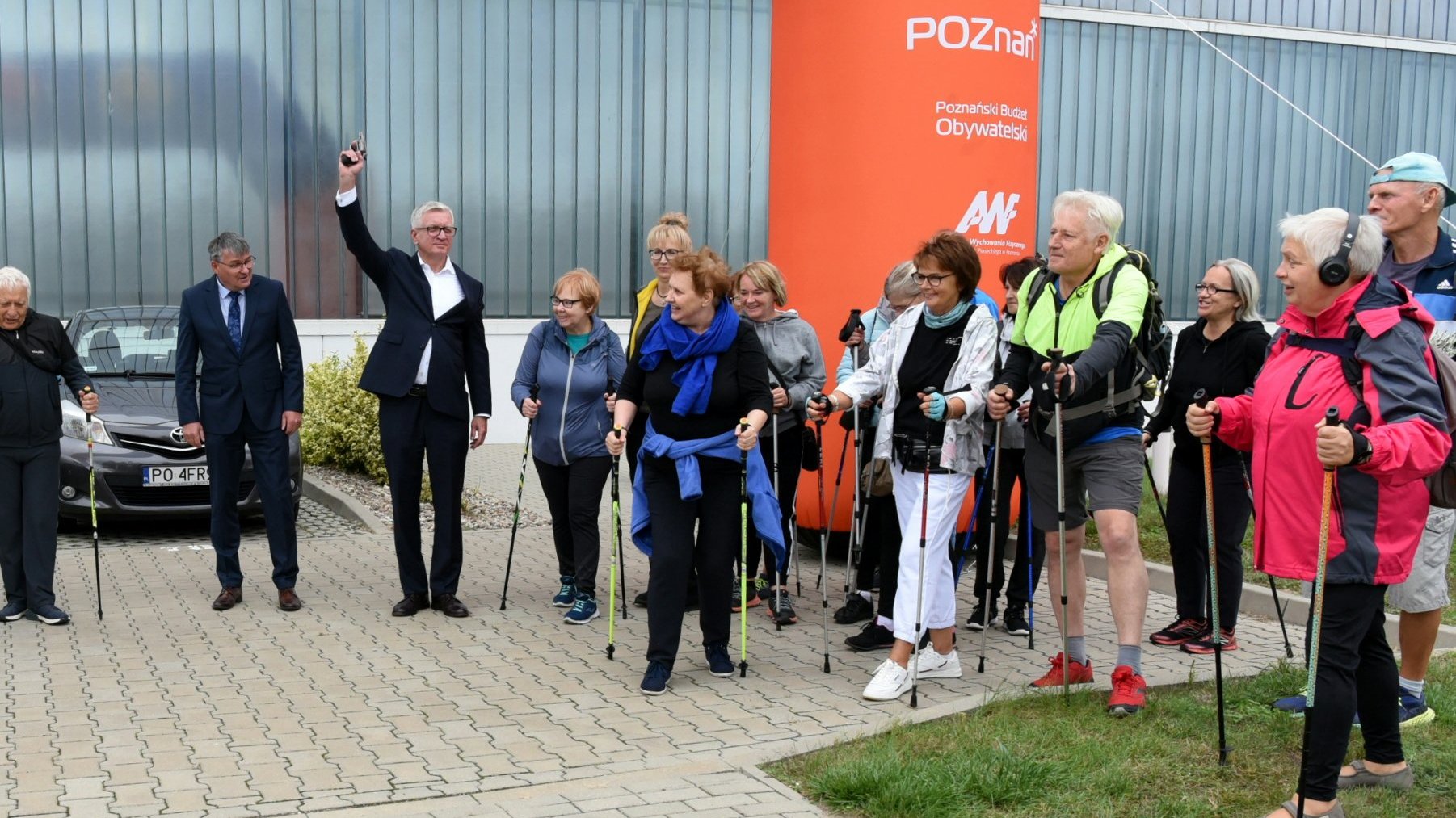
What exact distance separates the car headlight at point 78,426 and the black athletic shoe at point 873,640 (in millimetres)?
5897

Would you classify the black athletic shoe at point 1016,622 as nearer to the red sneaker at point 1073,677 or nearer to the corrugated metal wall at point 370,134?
the red sneaker at point 1073,677

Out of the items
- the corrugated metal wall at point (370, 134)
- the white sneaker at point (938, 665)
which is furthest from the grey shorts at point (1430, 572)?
the corrugated metal wall at point (370, 134)

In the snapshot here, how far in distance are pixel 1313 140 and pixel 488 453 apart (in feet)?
39.4

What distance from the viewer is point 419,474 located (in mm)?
8094

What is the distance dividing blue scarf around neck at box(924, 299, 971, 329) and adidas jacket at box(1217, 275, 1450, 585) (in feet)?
5.95

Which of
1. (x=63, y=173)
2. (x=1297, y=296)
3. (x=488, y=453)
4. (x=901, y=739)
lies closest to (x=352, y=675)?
(x=901, y=739)

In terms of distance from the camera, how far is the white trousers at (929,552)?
631 centimetres

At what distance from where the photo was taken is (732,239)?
17859mm

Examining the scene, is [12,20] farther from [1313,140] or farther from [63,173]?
[1313,140]

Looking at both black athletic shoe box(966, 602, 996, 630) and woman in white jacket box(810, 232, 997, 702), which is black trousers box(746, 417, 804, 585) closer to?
black athletic shoe box(966, 602, 996, 630)

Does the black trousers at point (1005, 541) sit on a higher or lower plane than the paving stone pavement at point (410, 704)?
higher

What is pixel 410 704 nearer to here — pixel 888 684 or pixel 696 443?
pixel 696 443

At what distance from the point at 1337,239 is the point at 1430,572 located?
1.48 metres

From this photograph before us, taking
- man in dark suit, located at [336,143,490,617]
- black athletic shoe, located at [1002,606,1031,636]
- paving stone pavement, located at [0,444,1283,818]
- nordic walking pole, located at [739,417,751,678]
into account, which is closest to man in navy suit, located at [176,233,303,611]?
paving stone pavement, located at [0,444,1283,818]
